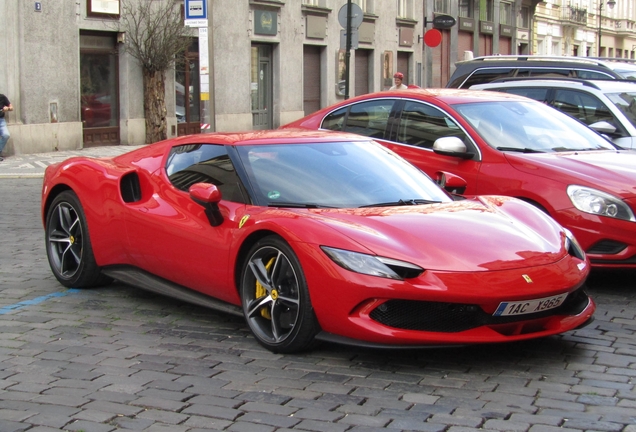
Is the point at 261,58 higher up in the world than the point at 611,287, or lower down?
higher up

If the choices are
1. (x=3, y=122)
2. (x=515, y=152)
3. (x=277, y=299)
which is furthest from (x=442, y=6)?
(x=277, y=299)

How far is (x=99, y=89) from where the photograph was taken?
23.9m

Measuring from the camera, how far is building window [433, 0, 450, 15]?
4338 cm

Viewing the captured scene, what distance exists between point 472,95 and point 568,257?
359 cm

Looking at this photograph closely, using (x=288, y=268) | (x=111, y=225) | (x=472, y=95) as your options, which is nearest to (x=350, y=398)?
(x=288, y=268)

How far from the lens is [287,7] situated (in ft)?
102

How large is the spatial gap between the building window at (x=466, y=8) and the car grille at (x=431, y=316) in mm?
43685

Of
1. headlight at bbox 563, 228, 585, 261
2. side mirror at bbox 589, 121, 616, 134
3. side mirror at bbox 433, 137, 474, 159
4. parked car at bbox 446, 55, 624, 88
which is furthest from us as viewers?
parked car at bbox 446, 55, 624, 88

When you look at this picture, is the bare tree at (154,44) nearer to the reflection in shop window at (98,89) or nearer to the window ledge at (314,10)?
the reflection in shop window at (98,89)

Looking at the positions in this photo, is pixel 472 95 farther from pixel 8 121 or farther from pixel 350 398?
pixel 8 121

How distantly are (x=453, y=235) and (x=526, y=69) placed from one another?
33.0 feet

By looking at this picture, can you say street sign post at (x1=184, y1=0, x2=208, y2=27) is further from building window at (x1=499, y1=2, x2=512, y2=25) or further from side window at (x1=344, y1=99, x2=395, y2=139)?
building window at (x1=499, y1=2, x2=512, y2=25)

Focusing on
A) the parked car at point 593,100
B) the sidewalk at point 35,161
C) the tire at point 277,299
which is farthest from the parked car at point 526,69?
the tire at point 277,299

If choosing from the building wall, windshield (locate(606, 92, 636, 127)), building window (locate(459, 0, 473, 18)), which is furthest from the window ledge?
windshield (locate(606, 92, 636, 127))
